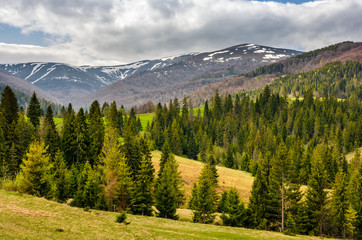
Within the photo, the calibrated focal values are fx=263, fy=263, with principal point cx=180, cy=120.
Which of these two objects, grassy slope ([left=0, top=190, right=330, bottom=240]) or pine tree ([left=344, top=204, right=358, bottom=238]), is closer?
grassy slope ([left=0, top=190, right=330, bottom=240])

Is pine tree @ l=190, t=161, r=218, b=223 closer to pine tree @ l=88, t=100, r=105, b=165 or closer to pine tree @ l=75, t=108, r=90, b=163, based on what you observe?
pine tree @ l=88, t=100, r=105, b=165

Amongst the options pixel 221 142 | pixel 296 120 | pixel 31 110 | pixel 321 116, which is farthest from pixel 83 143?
pixel 321 116

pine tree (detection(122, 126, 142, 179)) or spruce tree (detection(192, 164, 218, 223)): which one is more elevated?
pine tree (detection(122, 126, 142, 179))

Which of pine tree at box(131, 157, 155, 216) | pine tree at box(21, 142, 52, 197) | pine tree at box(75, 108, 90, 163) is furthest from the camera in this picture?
pine tree at box(75, 108, 90, 163)

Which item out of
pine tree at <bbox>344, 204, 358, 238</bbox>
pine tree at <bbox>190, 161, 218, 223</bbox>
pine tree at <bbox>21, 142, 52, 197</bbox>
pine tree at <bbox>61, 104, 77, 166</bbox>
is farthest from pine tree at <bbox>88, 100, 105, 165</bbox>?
pine tree at <bbox>344, 204, 358, 238</bbox>

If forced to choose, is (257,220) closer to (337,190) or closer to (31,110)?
(337,190)

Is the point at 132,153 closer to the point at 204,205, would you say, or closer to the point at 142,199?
the point at 142,199

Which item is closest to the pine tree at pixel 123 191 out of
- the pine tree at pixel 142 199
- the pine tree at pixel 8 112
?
the pine tree at pixel 142 199

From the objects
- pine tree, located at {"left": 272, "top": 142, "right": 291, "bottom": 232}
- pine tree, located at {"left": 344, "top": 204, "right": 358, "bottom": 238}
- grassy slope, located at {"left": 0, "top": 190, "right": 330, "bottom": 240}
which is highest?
pine tree, located at {"left": 272, "top": 142, "right": 291, "bottom": 232}

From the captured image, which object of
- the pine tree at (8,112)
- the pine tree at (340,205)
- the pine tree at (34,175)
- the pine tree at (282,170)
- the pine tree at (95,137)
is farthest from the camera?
the pine tree at (95,137)

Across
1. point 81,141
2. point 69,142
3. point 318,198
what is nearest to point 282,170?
point 318,198

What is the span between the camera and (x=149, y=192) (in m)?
46.8

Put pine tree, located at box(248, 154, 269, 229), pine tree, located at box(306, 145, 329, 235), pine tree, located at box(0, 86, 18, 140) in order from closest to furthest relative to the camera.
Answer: pine tree, located at box(248, 154, 269, 229), pine tree, located at box(306, 145, 329, 235), pine tree, located at box(0, 86, 18, 140)

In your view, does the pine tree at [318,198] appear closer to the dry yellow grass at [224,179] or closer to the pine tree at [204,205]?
the pine tree at [204,205]
